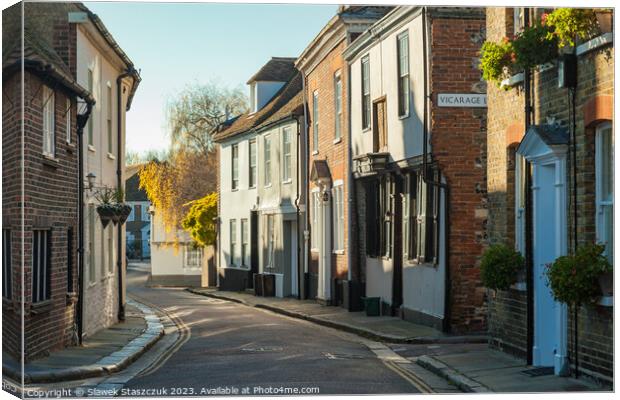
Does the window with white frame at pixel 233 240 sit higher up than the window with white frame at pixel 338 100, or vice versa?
the window with white frame at pixel 338 100

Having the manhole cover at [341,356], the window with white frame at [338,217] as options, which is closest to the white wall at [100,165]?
the manhole cover at [341,356]

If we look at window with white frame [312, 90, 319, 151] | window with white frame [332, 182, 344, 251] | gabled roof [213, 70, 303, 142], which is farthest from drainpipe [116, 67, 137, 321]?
window with white frame [312, 90, 319, 151]

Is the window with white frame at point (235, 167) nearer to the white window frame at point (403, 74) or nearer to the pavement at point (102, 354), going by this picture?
the pavement at point (102, 354)

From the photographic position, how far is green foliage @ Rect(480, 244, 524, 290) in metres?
14.9

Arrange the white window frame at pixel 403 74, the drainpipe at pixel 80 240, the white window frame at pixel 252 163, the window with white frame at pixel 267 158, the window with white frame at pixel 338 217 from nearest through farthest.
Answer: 1. the drainpipe at pixel 80 240
2. the white window frame at pixel 252 163
3. the white window frame at pixel 403 74
4. the window with white frame at pixel 267 158
5. the window with white frame at pixel 338 217

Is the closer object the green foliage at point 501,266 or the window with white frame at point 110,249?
the green foliage at point 501,266

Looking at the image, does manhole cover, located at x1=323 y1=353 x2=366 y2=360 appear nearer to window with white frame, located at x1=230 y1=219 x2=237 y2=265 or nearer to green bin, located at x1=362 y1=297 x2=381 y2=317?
window with white frame, located at x1=230 y1=219 x2=237 y2=265

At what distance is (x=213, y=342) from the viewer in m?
18.1

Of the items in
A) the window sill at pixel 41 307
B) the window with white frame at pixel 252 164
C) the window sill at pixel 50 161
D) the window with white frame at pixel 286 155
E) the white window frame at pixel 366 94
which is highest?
the white window frame at pixel 366 94

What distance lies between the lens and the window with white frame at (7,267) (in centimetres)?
1309

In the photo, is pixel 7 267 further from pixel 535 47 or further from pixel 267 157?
pixel 267 157

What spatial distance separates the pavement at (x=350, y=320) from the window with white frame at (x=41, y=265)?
15.8 ft

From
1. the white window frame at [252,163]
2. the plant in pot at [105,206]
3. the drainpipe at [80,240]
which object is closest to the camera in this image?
the drainpipe at [80,240]

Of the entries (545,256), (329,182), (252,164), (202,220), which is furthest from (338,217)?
(545,256)
